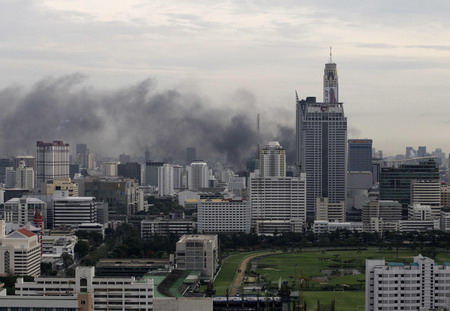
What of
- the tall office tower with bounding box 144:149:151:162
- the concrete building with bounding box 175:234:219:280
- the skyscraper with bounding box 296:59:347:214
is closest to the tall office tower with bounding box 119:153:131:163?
the tall office tower with bounding box 144:149:151:162

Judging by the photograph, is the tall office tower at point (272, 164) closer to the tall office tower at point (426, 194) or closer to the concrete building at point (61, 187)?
the tall office tower at point (426, 194)

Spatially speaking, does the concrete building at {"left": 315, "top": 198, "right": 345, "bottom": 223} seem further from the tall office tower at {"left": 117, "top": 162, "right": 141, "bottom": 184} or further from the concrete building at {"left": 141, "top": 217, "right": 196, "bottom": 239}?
the tall office tower at {"left": 117, "top": 162, "right": 141, "bottom": 184}

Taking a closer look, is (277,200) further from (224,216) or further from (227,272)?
(227,272)

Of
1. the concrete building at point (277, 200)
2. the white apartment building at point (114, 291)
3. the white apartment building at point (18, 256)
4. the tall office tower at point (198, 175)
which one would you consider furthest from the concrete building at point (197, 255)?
the tall office tower at point (198, 175)

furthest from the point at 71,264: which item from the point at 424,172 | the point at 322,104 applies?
the point at 322,104

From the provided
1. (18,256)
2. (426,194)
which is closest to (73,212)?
(18,256)

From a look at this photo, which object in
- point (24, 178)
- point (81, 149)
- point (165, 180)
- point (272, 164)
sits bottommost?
point (165, 180)
